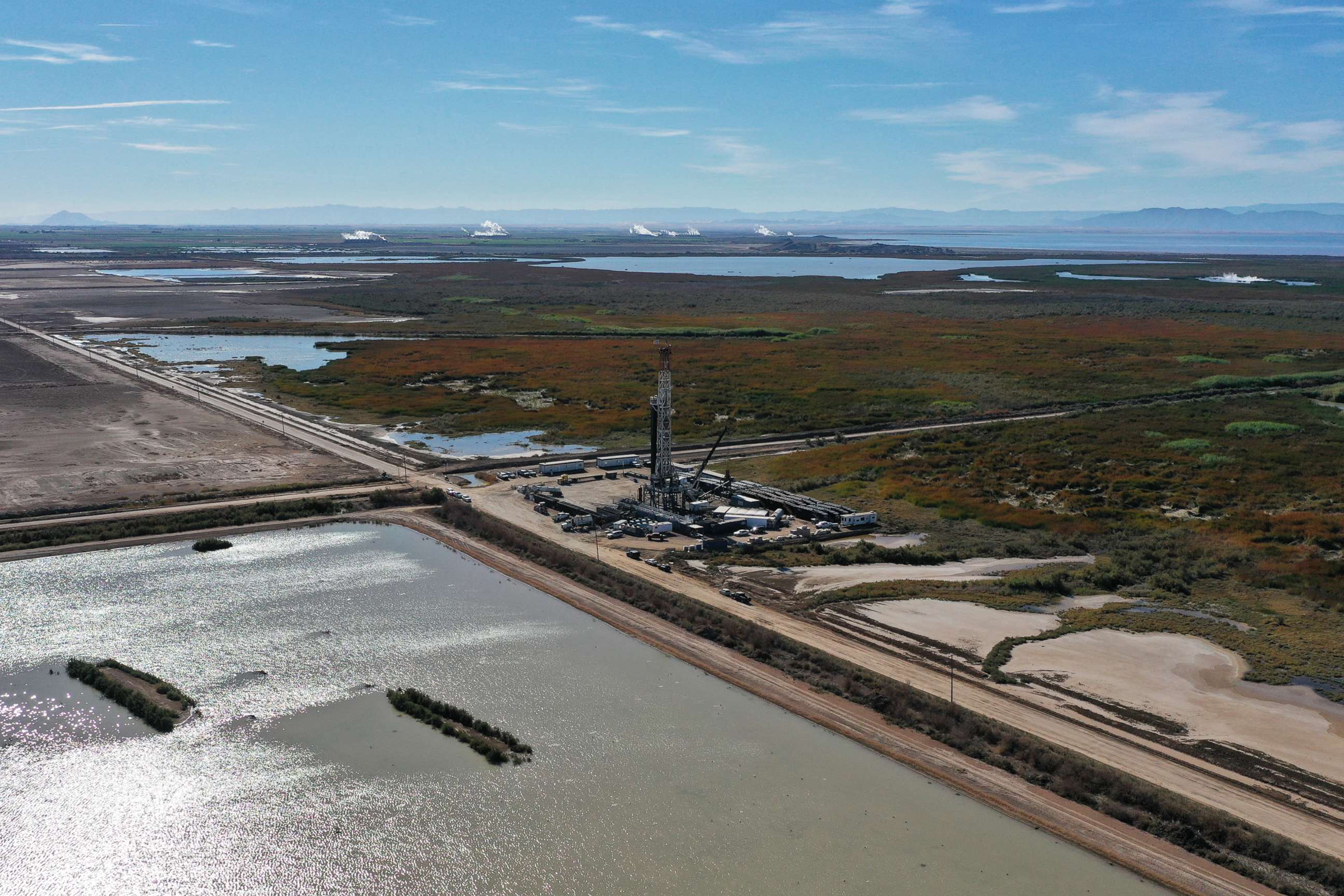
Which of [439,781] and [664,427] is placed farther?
[664,427]

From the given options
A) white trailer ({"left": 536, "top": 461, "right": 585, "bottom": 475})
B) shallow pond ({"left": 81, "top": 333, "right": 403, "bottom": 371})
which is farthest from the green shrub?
shallow pond ({"left": 81, "top": 333, "right": 403, "bottom": 371})

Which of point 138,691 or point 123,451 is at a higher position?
point 123,451

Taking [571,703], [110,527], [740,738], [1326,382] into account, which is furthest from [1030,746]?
[1326,382]

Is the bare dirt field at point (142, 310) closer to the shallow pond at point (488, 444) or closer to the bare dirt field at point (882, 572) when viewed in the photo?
the shallow pond at point (488, 444)

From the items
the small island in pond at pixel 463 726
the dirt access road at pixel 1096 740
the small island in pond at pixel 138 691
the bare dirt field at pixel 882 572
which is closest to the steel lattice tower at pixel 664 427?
the bare dirt field at pixel 882 572

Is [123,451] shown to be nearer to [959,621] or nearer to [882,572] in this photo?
[882,572]

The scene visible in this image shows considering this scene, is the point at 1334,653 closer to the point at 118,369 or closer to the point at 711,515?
the point at 711,515

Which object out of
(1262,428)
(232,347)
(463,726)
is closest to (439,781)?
(463,726)
